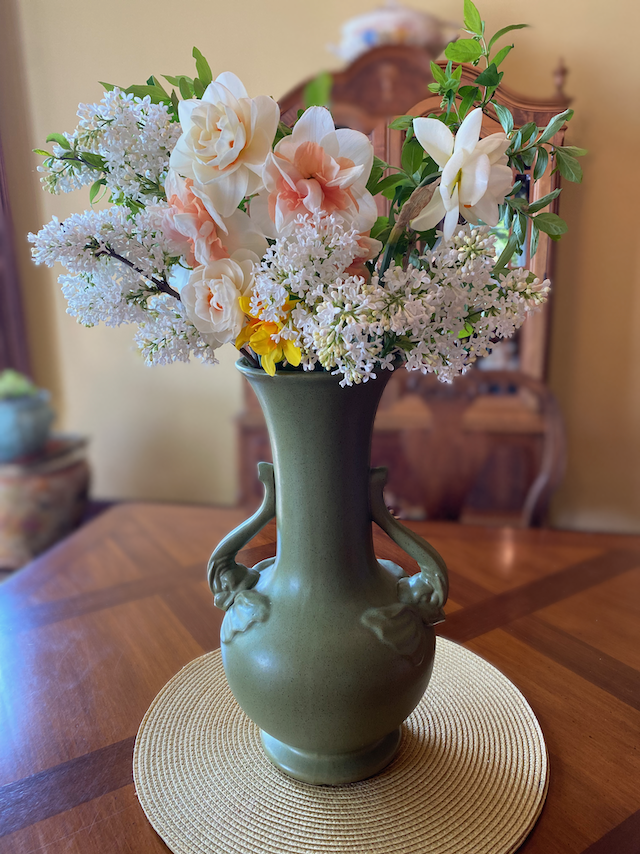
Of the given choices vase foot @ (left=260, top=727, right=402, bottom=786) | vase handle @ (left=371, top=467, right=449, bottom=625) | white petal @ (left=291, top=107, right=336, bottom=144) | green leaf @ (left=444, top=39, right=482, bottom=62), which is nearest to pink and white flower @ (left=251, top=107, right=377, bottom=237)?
white petal @ (left=291, top=107, right=336, bottom=144)

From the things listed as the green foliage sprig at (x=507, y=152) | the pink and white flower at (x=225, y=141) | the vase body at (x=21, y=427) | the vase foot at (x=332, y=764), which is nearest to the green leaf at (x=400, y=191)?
the green foliage sprig at (x=507, y=152)

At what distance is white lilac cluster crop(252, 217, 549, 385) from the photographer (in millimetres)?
385

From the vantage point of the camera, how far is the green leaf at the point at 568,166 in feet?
1.45

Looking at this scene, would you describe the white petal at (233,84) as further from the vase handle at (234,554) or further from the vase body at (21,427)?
the vase body at (21,427)

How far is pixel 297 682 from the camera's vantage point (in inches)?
19.5

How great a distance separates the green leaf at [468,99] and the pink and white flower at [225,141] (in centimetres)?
13

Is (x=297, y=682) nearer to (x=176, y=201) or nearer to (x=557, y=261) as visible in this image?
(x=176, y=201)

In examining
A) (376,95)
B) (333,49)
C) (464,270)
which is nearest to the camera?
(464,270)

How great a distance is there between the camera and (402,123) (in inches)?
17.9

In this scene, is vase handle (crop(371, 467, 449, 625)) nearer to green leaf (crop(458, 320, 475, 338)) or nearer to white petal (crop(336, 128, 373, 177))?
green leaf (crop(458, 320, 475, 338))

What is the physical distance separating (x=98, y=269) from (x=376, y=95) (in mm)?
1142

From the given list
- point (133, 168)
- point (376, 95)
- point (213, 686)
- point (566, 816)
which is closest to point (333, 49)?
point (376, 95)

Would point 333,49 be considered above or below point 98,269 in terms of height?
above

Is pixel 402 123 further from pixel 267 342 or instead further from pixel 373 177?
pixel 267 342
